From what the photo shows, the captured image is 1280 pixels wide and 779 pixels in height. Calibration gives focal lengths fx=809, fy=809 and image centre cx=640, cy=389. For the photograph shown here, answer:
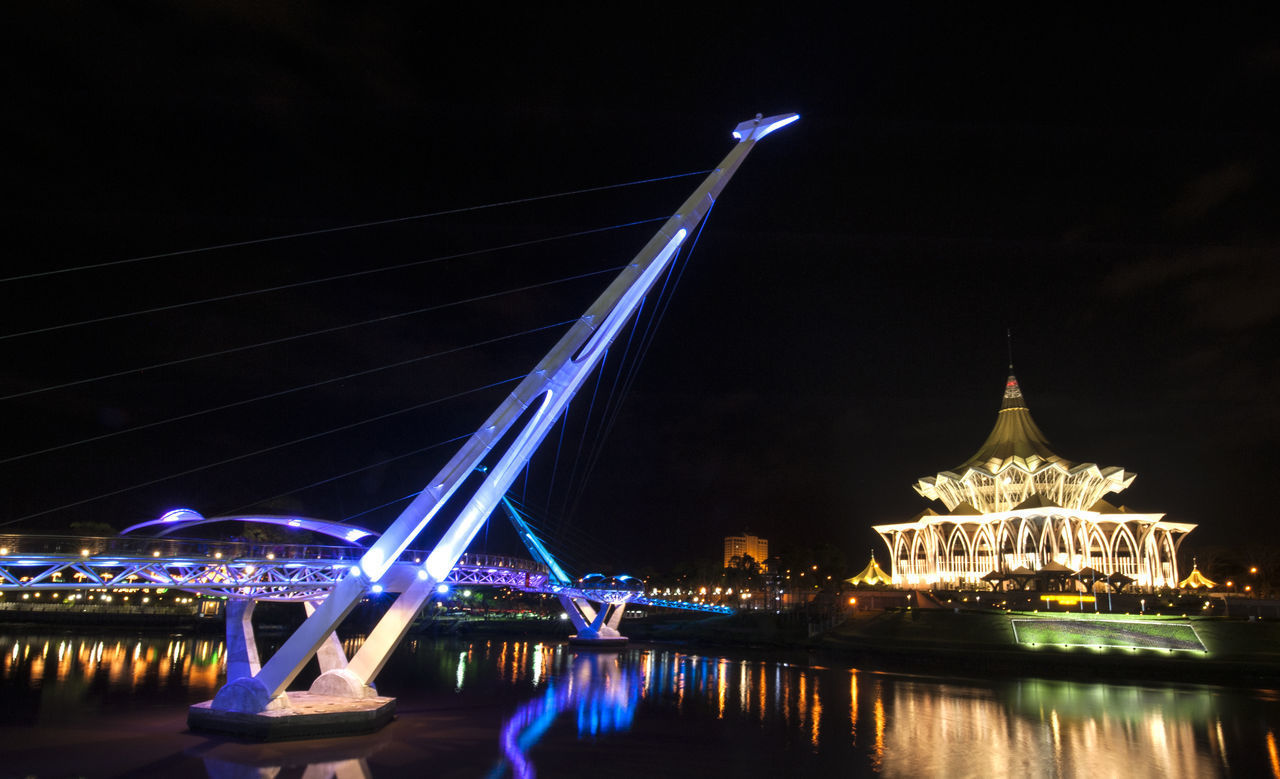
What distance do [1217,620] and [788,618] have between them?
1133 inches

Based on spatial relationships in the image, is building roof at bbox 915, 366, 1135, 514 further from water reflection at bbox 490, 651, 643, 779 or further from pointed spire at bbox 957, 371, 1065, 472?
water reflection at bbox 490, 651, 643, 779

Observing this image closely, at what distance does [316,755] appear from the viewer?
17375 mm

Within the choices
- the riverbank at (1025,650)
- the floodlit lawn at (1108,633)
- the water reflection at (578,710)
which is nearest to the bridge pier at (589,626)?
the riverbank at (1025,650)

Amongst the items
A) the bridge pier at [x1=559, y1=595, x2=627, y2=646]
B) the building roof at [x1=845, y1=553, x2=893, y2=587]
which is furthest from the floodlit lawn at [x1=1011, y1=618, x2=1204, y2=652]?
the building roof at [x1=845, y1=553, x2=893, y2=587]

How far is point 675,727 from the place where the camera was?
74.3ft

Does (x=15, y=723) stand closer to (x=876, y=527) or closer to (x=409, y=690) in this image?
(x=409, y=690)

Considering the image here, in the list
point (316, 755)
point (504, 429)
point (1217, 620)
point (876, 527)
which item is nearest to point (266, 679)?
point (316, 755)

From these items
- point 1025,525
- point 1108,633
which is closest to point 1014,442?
point 1025,525

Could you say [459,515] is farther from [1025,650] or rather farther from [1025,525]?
[1025,525]

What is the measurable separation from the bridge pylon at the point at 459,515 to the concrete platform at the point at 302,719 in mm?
105

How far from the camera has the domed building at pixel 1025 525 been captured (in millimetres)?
66625

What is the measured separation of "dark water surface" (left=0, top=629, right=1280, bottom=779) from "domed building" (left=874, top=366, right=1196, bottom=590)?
35.3 metres

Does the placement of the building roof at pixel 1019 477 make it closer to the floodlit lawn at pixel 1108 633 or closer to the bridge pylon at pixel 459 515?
the floodlit lawn at pixel 1108 633

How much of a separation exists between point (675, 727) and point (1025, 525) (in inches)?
2149
